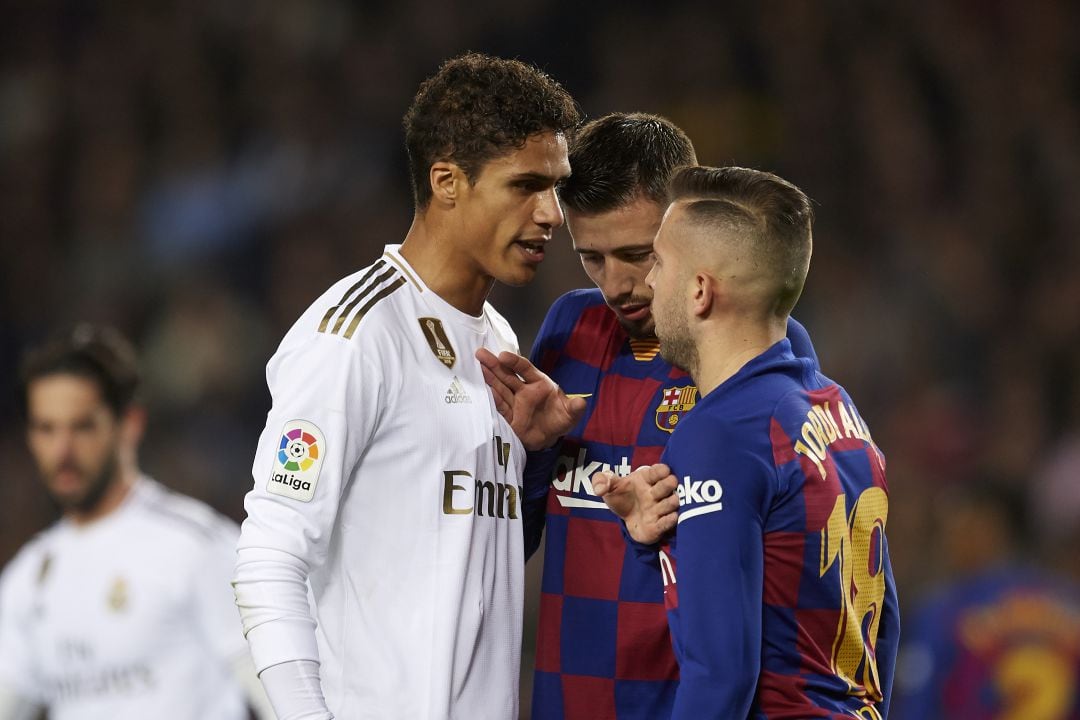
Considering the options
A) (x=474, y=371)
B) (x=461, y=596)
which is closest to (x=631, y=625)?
(x=461, y=596)

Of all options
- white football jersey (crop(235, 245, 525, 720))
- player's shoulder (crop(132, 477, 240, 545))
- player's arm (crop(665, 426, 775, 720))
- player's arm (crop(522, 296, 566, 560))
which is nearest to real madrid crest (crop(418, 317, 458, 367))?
white football jersey (crop(235, 245, 525, 720))

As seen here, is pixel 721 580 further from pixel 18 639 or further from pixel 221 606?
pixel 18 639

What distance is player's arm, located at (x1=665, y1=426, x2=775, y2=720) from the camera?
2.48 meters

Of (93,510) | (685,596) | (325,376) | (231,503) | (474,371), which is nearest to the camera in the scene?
(685,596)

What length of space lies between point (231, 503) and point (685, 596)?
20.8 feet

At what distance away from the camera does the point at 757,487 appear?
8.31 feet

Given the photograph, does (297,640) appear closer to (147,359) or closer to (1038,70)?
(147,359)

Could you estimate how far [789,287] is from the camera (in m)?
2.79

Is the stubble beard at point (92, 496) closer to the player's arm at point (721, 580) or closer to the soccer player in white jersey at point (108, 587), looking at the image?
the soccer player in white jersey at point (108, 587)

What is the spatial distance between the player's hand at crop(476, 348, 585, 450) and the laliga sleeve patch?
1.61 ft

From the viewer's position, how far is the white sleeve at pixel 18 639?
5.05 meters

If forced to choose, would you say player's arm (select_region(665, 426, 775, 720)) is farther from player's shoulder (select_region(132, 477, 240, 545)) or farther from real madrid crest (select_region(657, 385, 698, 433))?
player's shoulder (select_region(132, 477, 240, 545))

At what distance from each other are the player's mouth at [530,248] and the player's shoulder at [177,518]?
8.50ft

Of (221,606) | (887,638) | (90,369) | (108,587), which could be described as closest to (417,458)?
(887,638)
